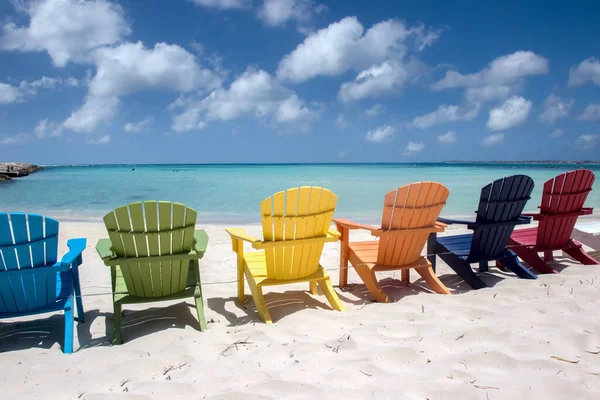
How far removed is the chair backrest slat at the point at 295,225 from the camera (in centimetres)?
297

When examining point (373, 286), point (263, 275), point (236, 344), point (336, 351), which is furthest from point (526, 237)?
point (236, 344)

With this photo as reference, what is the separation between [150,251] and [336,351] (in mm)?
1488

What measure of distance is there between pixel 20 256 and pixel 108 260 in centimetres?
54

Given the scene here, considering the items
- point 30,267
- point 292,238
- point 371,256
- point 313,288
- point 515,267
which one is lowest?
point 313,288

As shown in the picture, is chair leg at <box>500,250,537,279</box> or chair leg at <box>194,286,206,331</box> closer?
chair leg at <box>194,286,206,331</box>

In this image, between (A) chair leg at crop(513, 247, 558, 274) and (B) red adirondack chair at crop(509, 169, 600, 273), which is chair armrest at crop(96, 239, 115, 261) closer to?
(B) red adirondack chair at crop(509, 169, 600, 273)

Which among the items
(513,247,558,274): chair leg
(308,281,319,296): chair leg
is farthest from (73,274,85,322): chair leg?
(513,247,558,274): chair leg

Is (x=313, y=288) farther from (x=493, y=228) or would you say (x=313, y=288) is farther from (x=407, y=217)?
(x=493, y=228)

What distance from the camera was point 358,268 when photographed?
3586 mm

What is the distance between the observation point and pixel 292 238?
3.11 m

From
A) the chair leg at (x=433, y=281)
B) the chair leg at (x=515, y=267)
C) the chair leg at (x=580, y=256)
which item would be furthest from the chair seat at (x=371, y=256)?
the chair leg at (x=580, y=256)

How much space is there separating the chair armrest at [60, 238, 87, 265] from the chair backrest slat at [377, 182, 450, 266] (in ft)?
7.90

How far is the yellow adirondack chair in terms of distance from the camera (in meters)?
2.98

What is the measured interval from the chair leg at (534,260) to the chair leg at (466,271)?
834 mm
